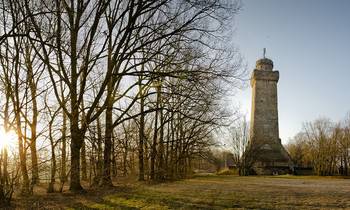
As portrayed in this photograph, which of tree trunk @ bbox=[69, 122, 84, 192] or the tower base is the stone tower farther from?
tree trunk @ bbox=[69, 122, 84, 192]

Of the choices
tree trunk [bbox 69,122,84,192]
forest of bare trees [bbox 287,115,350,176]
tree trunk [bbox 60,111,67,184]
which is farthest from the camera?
forest of bare trees [bbox 287,115,350,176]

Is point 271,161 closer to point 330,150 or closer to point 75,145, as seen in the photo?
point 330,150

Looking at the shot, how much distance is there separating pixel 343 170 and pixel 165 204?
1889 inches

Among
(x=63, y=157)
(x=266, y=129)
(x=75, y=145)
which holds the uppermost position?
(x=266, y=129)

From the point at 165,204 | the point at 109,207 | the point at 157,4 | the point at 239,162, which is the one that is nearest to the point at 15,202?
the point at 109,207

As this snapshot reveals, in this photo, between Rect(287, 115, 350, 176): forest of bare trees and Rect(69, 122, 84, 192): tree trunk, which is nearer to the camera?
Rect(69, 122, 84, 192): tree trunk

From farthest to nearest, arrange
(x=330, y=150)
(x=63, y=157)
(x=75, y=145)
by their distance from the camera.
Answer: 1. (x=330, y=150)
2. (x=75, y=145)
3. (x=63, y=157)

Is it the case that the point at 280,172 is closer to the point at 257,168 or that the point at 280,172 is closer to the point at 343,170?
the point at 257,168

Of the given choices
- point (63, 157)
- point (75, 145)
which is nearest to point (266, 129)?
point (75, 145)

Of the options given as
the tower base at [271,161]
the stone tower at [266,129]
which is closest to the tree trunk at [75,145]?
the stone tower at [266,129]

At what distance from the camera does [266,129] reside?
2109 inches

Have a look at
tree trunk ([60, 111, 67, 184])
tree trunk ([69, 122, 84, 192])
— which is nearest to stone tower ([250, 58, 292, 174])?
tree trunk ([60, 111, 67, 184])

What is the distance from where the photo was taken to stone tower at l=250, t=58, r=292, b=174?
52781 mm

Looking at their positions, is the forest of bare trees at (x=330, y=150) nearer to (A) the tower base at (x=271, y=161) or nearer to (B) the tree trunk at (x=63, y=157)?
(A) the tower base at (x=271, y=161)
